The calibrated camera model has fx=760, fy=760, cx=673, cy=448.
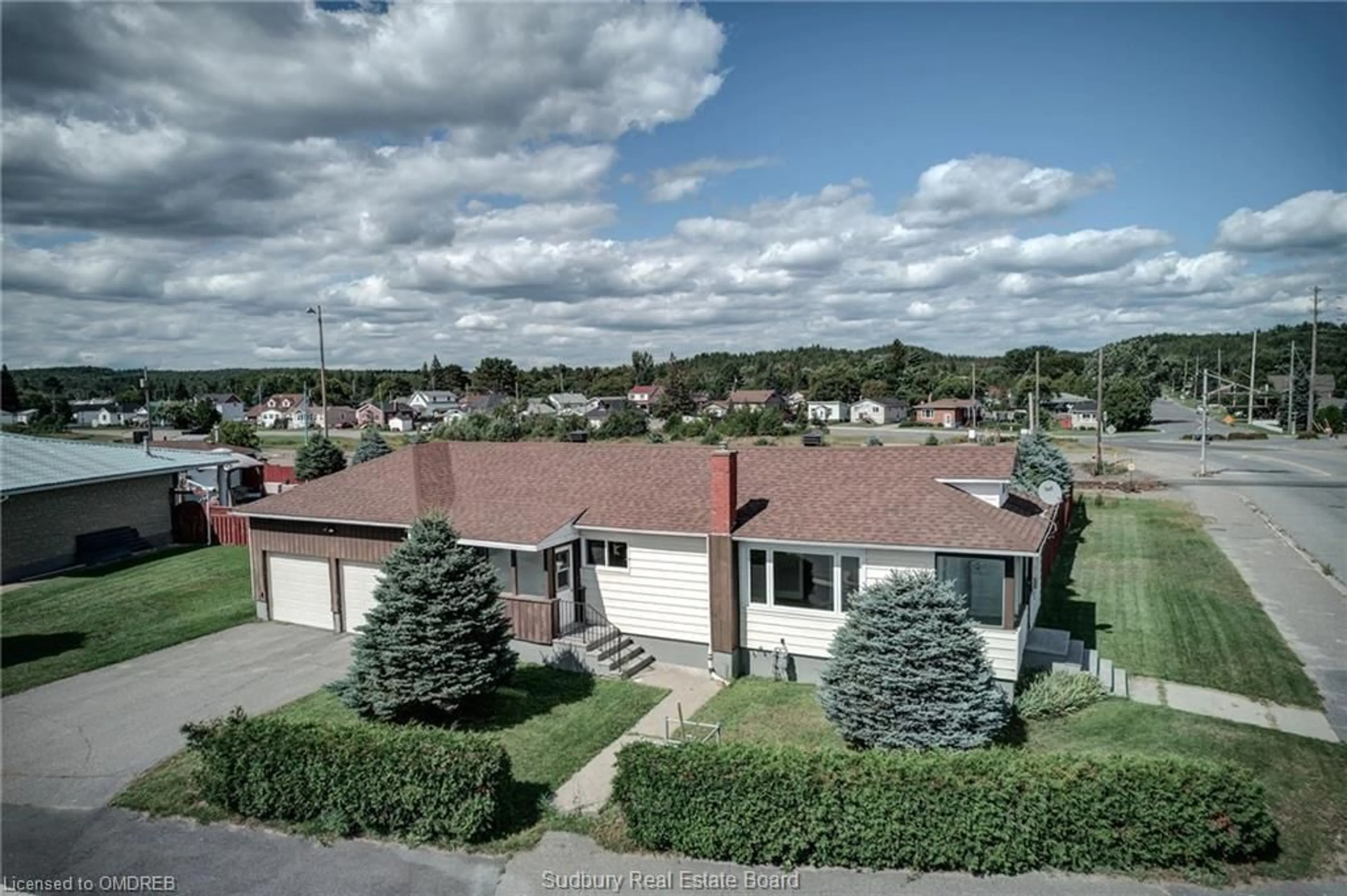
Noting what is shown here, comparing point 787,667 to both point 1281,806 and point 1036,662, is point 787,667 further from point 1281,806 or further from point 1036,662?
point 1281,806

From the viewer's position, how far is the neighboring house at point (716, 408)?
10238 cm

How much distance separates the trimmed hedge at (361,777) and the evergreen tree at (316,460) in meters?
30.2

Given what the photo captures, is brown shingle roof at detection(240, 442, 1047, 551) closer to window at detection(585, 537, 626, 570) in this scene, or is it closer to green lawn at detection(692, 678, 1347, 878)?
window at detection(585, 537, 626, 570)

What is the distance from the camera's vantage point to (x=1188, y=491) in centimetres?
4006

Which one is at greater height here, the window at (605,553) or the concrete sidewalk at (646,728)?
the window at (605,553)

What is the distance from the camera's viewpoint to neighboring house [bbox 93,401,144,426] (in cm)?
13912

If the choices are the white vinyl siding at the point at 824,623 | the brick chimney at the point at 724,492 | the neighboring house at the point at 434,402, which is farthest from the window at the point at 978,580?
the neighboring house at the point at 434,402

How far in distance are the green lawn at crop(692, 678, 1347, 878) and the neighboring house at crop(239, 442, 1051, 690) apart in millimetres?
1214

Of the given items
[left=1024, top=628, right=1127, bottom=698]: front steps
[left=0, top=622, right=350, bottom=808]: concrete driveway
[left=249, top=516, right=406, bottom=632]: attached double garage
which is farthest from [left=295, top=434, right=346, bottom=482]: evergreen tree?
[left=1024, top=628, right=1127, bottom=698]: front steps

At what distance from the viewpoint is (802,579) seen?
1554cm

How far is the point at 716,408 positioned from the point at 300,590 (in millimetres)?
98040

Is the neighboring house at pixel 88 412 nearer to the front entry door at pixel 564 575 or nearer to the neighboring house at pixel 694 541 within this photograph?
the neighboring house at pixel 694 541

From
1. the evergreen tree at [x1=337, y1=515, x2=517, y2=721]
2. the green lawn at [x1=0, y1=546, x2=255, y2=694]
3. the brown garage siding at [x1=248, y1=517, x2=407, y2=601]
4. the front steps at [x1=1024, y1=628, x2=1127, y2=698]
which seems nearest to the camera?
the evergreen tree at [x1=337, y1=515, x2=517, y2=721]

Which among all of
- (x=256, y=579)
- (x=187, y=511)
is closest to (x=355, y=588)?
(x=256, y=579)
